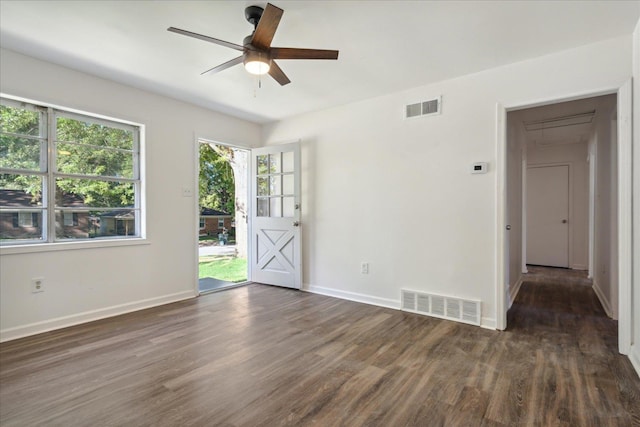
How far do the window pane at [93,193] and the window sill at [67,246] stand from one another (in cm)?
41

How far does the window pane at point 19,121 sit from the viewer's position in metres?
2.85

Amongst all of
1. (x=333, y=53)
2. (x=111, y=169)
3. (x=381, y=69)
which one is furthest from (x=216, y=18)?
(x=111, y=169)

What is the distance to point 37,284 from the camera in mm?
2945

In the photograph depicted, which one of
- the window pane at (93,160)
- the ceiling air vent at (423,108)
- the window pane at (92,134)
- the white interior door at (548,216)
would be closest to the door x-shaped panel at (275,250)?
the window pane at (93,160)

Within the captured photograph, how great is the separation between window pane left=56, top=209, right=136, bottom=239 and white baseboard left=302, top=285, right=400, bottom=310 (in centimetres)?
245

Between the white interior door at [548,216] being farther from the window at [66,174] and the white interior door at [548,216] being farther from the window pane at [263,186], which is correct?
the window at [66,174]

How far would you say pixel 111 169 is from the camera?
356 centimetres

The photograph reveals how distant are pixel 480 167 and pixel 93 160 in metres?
4.13

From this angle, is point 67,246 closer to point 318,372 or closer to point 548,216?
point 318,372

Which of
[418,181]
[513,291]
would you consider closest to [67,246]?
[418,181]

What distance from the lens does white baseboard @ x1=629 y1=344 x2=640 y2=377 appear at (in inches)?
86.9

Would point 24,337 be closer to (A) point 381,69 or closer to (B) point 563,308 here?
(A) point 381,69

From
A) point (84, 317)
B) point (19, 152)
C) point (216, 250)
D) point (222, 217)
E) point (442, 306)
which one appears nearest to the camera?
point (19, 152)

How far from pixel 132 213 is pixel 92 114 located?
1.15 m
